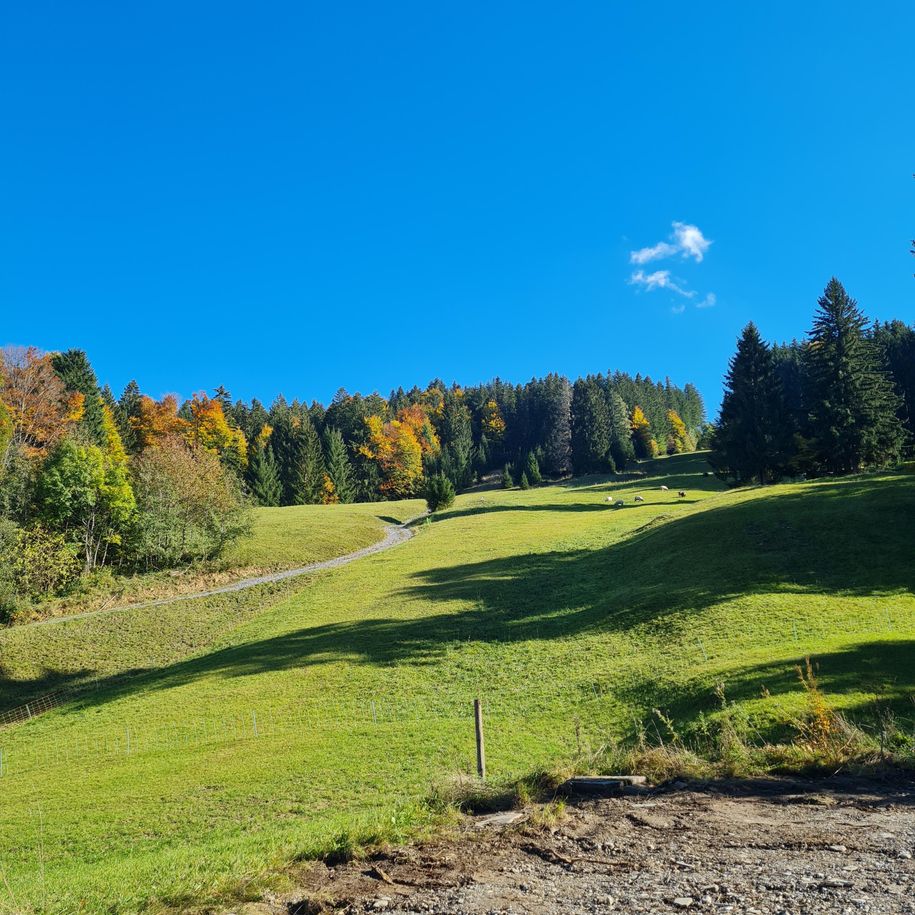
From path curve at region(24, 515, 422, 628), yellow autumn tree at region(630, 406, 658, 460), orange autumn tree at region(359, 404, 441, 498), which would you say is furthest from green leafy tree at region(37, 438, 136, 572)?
yellow autumn tree at region(630, 406, 658, 460)

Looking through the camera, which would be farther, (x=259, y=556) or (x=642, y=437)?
(x=642, y=437)

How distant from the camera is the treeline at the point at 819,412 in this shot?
53.8m

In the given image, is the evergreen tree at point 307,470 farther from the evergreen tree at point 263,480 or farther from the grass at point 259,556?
the grass at point 259,556

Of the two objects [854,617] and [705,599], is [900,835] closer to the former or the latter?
[854,617]

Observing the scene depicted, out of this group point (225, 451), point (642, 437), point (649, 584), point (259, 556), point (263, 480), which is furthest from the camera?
point (642, 437)

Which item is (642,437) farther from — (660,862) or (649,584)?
(660,862)

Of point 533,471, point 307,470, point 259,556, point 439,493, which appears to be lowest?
point 259,556

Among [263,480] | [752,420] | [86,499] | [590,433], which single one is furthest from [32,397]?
[590,433]

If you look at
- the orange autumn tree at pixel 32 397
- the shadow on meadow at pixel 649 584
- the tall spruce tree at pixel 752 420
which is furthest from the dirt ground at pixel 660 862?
the orange autumn tree at pixel 32 397

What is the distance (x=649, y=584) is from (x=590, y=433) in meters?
87.5

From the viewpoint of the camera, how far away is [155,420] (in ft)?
302

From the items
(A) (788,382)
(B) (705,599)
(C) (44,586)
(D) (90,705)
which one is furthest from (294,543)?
(A) (788,382)

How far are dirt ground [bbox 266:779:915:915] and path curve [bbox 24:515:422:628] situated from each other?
128ft

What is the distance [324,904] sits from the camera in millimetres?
5320
